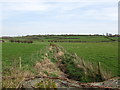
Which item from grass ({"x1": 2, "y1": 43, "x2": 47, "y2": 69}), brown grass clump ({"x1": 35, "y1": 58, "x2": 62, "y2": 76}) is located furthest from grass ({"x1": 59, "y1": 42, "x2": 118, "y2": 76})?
grass ({"x1": 2, "y1": 43, "x2": 47, "y2": 69})

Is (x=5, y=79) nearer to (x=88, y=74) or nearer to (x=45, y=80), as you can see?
(x=45, y=80)

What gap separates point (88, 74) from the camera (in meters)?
10.7

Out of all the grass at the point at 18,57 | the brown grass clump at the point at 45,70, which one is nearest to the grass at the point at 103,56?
the brown grass clump at the point at 45,70

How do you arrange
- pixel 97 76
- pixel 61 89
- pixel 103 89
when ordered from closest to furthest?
1. pixel 103 89
2. pixel 61 89
3. pixel 97 76

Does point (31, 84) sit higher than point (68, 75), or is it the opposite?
point (31, 84)

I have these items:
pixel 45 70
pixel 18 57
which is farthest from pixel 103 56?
pixel 45 70

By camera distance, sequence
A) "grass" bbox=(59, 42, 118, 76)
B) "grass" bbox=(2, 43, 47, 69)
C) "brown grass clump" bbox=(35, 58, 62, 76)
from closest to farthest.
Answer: "brown grass clump" bbox=(35, 58, 62, 76)
"grass" bbox=(2, 43, 47, 69)
"grass" bbox=(59, 42, 118, 76)

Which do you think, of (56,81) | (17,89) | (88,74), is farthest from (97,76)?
(17,89)

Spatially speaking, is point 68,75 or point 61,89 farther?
point 68,75

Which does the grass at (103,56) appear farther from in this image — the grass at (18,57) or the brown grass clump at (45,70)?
the grass at (18,57)

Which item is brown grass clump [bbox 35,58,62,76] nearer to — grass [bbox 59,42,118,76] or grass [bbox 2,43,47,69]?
grass [bbox 2,43,47,69]

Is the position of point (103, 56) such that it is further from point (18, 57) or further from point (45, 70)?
point (45, 70)

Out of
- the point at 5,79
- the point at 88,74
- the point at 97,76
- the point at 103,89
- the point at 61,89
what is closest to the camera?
the point at 103,89

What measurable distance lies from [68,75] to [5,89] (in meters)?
7.91
